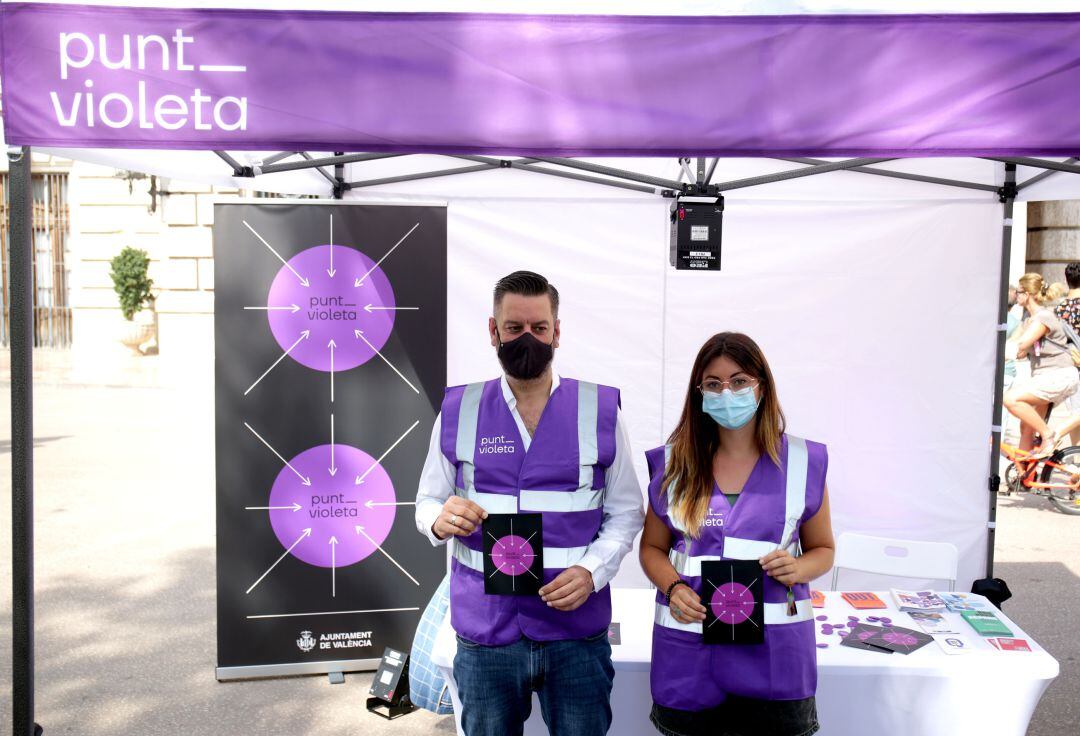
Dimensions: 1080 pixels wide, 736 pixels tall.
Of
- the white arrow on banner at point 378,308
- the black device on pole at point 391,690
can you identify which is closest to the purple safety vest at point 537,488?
the black device on pole at point 391,690

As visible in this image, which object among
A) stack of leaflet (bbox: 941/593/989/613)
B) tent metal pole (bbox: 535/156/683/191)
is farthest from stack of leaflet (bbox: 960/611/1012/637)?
tent metal pole (bbox: 535/156/683/191)

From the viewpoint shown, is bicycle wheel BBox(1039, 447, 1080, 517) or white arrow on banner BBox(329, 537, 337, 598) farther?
bicycle wheel BBox(1039, 447, 1080, 517)

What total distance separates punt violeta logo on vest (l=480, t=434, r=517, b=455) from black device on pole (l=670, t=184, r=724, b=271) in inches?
57.0

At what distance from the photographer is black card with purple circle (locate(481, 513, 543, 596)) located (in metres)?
2.26

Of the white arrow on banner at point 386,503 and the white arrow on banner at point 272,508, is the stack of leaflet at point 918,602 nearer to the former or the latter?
the white arrow on banner at point 386,503

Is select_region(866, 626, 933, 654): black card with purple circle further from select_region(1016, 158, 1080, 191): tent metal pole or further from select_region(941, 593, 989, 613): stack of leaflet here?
select_region(1016, 158, 1080, 191): tent metal pole

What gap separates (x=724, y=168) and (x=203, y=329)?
39.5 feet

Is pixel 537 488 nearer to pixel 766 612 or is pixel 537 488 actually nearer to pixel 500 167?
pixel 766 612

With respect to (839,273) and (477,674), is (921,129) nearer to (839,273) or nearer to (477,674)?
(477,674)

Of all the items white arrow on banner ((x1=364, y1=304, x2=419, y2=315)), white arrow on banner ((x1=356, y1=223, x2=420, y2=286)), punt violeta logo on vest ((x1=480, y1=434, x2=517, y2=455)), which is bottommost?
punt violeta logo on vest ((x1=480, y1=434, x2=517, y2=455))

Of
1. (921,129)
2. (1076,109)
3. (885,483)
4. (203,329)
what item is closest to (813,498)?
(921,129)

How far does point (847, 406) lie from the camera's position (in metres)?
4.81

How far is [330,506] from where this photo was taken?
4312 mm

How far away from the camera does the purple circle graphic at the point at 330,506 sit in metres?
4.29
